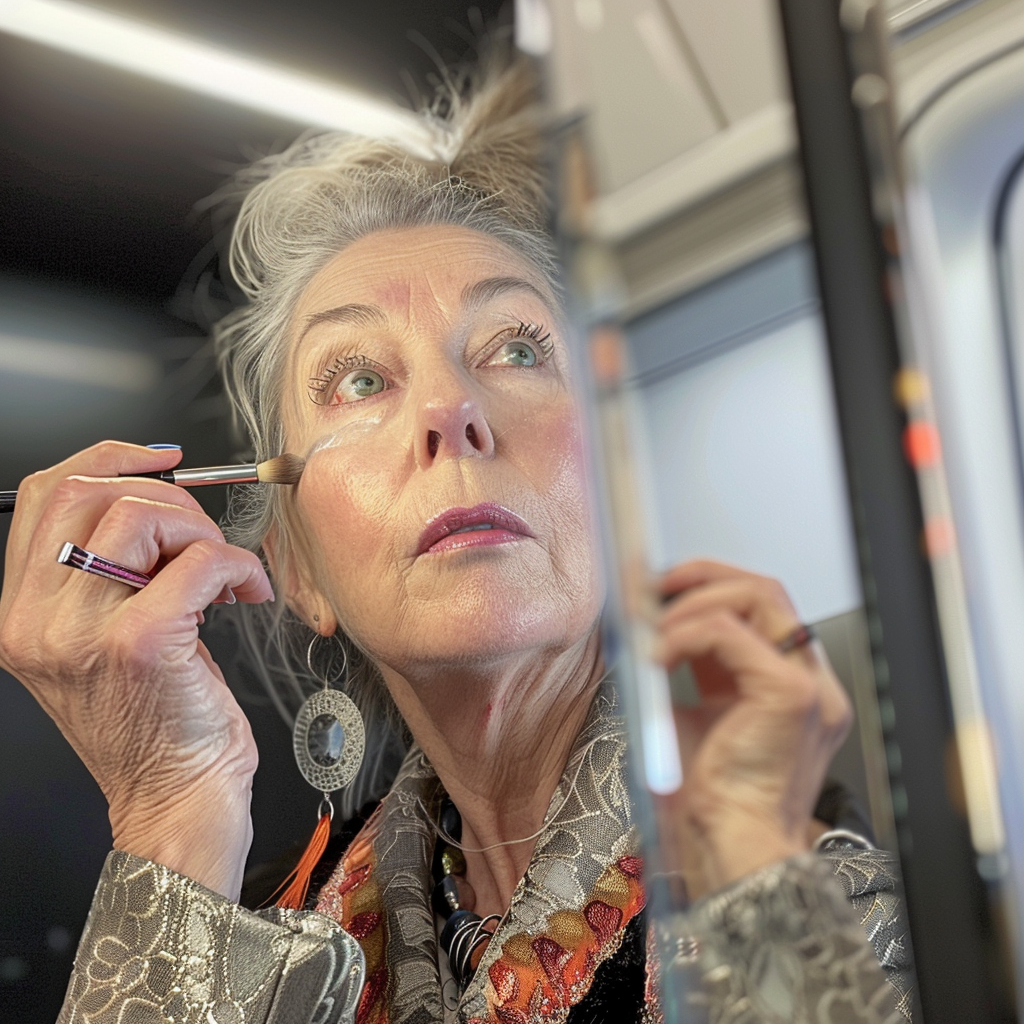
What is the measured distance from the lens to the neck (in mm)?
539

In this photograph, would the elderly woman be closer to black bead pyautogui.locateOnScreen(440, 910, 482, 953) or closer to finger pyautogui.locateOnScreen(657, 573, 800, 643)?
black bead pyautogui.locateOnScreen(440, 910, 482, 953)

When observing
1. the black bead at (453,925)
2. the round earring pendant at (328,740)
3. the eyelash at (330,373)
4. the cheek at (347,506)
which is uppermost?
the eyelash at (330,373)

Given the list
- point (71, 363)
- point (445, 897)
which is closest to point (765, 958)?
point (445, 897)

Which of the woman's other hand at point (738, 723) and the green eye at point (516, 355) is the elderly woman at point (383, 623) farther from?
the woman's other hand at point (738, 723)

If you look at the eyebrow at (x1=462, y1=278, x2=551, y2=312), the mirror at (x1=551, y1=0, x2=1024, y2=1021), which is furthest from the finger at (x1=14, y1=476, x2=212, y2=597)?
the mirror at (x1=551, y1=0, x2=1024, y2=1021)

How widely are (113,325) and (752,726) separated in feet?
1.80

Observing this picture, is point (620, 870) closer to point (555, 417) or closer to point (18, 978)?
point (555, 417)

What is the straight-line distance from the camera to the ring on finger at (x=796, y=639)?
18 centimetres

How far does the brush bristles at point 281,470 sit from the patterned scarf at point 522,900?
186 mm

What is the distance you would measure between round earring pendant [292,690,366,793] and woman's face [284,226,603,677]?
55 mm

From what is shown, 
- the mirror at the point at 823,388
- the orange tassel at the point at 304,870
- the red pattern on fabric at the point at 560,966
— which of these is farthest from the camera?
the orange tassel at the point at 304,870

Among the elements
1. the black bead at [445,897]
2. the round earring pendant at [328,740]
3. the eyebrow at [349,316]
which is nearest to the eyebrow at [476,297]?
the eyebrow at [349,316]

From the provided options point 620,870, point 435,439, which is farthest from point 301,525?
point 620,870

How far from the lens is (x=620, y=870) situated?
0.48m
